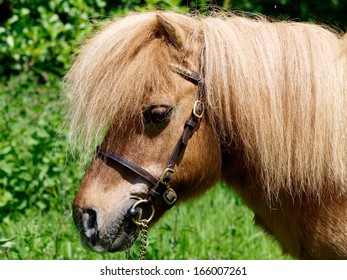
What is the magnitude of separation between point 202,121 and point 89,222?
0.68m

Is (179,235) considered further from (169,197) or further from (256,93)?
(256,93)

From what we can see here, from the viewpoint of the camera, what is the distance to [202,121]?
2.64m

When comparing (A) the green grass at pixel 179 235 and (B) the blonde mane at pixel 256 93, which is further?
(A) the green grass at pixel 179 235

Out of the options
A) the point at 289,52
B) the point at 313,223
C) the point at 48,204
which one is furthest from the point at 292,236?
the point at 48,204

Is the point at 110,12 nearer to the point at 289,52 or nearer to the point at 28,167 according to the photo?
the point at 28,167

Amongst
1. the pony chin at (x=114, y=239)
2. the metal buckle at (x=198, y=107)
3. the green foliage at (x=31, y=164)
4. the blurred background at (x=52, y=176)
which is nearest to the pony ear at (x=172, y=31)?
the metal buckle at (x=198, y=107)

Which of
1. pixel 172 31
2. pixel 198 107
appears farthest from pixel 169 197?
pixel 172 31

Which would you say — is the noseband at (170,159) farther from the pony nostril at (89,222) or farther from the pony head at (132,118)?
the pony nostril at (89,222)

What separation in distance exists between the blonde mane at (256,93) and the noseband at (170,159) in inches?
2.0

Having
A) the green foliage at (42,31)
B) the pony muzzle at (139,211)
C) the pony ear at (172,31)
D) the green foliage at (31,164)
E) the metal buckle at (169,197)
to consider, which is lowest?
the green foliage at (31,164)

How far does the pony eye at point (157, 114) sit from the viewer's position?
2.56 m

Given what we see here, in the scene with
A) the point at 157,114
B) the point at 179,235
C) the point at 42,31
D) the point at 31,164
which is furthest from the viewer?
the point at 42,31

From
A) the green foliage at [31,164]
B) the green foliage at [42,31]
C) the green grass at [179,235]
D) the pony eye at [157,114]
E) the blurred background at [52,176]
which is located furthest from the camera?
the green foliage at [42,31]

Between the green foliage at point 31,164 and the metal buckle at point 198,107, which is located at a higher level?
the metal buckle at point 198,107
